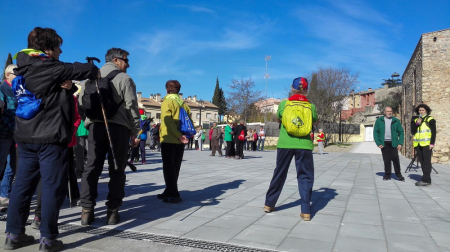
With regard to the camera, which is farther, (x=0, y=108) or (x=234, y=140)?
(x=234, y=140)

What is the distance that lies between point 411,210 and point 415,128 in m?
3.79

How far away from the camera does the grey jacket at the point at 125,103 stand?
3.99 meters

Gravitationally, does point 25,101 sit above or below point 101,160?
above

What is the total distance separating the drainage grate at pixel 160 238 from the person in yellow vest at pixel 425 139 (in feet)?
20.5

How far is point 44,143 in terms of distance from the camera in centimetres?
305

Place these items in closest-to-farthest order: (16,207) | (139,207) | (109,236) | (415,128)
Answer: (16,207)
(109,236)
(139,207)
(415,128)

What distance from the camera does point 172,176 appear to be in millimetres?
5219

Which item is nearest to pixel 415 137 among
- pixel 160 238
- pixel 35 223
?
pixel 160 238

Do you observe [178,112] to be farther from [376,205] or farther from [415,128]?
[415,128]

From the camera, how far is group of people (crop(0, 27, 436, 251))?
10.1 feet

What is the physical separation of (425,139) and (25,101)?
7910mm

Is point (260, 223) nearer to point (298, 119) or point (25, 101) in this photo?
point (298, 119)

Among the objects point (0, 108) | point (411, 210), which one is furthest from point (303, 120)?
point (0, 108)

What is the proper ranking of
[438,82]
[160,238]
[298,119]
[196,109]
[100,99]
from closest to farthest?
1. [160,238]
2. [100,99]
3. [298,119]
4. [438,82]
5. [196,109]
